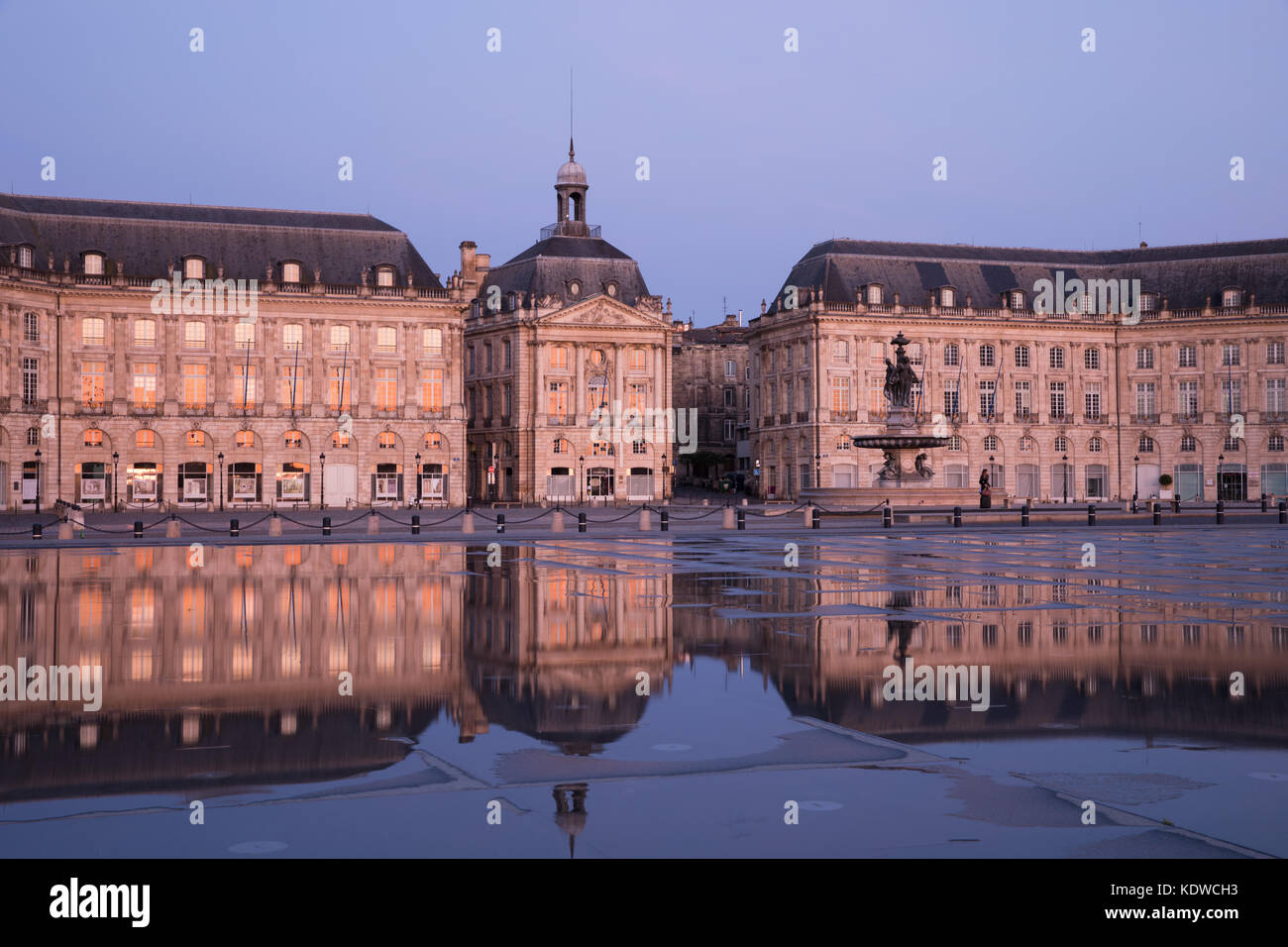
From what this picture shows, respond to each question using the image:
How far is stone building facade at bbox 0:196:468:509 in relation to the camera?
268ft

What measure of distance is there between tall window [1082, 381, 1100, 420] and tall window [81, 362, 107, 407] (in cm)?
6851

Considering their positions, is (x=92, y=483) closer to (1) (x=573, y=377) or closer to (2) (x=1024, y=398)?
(1) (x=573, y=377)

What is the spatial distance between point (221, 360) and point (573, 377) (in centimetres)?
2478

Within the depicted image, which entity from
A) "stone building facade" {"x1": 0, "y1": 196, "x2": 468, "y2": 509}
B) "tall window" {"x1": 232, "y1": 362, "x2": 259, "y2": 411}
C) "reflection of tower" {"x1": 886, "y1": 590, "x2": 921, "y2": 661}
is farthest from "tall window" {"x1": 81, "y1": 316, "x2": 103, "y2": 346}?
"reflection of tower" {"x1": 886, "y1": 590, "x2": 921, "y2": 661}

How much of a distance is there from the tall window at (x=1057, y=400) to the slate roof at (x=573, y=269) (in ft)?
102

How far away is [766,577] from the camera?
26781 millimetres

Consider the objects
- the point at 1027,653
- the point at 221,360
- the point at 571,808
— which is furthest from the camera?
the point at 221,360

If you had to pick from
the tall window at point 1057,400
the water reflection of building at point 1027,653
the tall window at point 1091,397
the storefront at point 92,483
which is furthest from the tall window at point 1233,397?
the water reflection of building at point 1027,653

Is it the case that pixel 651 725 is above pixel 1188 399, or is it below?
below

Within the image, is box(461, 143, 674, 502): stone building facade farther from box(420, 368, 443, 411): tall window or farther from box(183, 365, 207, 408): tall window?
box(183, 365, 207, 408): tall window

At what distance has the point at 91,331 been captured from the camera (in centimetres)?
8400

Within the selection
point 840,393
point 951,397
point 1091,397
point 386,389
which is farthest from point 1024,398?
point 386,389

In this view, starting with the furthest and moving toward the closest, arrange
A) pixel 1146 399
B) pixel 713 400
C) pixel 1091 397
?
pixel 713 400 → pixel 1091 397 → pixel 1146 399

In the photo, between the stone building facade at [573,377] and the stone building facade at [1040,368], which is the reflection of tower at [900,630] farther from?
the stone building facade at [1040,368]
